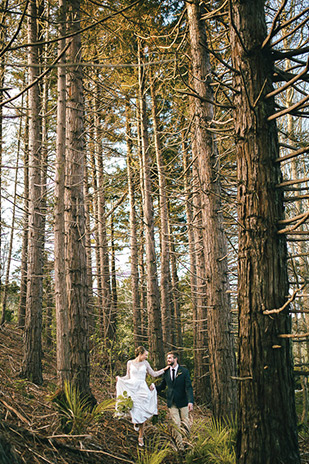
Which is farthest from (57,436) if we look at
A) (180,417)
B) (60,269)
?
(180,417)

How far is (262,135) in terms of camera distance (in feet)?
11.3

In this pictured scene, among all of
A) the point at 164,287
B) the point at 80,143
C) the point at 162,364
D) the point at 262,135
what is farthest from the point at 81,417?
the point at 164,287

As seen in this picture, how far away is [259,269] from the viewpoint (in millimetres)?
3320

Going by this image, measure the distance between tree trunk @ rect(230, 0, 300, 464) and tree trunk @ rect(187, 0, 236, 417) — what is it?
9.15 feet

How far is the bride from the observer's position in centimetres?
611

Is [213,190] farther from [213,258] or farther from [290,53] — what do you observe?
[290,53]

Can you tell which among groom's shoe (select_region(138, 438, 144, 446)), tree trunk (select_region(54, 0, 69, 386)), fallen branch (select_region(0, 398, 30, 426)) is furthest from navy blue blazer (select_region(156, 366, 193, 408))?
fallen branch (select_region(0, 398, 30, 426))

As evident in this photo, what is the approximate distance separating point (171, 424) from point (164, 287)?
743cm

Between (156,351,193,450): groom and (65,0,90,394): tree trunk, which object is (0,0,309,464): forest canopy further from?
(156,351,193,450): groom

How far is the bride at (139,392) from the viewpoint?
20.1 feet

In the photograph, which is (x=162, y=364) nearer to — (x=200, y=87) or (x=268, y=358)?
(x=200, y=87)

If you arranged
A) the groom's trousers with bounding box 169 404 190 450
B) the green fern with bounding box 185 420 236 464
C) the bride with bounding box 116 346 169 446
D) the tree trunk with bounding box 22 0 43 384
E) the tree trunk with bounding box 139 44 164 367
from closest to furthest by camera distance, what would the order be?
the green fern with bounding box 185 420 236 464, the bride with bounding box 116 346 169 446, the groom's trousers with bounding box 169 404 190 450, the tree trunk with bounding box 22 0 43 384, the tree trunk with bounding box 139 44 164 367

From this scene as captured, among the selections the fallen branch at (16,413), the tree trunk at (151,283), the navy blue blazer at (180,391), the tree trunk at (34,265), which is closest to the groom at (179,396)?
the navy blue blazer at (180,391)

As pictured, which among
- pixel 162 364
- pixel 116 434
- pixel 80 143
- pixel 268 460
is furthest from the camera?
pixel 162 364
